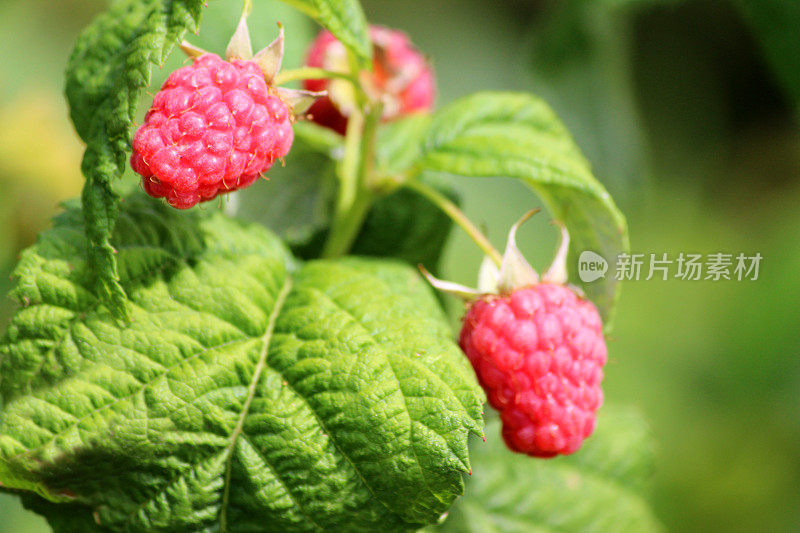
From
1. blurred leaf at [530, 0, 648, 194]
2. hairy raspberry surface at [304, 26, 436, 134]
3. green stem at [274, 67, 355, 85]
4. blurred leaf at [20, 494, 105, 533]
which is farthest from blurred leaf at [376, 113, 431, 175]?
blurred leaf at [530, 0, 648, 194]

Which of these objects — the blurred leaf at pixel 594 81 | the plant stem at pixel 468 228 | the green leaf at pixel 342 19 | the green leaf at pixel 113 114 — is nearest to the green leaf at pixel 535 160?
the plant stem at pixel 468 228

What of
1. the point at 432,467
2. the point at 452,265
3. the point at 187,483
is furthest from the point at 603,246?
the point at 452,265

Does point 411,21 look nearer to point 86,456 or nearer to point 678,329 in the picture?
point 678,329

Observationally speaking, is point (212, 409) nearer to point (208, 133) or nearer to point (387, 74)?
point (208, 133)

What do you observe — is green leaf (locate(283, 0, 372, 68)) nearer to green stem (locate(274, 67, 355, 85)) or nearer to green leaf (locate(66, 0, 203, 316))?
green stem (locate(274, 67, 355, 85))

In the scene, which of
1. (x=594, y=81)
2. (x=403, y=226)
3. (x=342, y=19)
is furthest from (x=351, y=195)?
(x=594, y=81)
